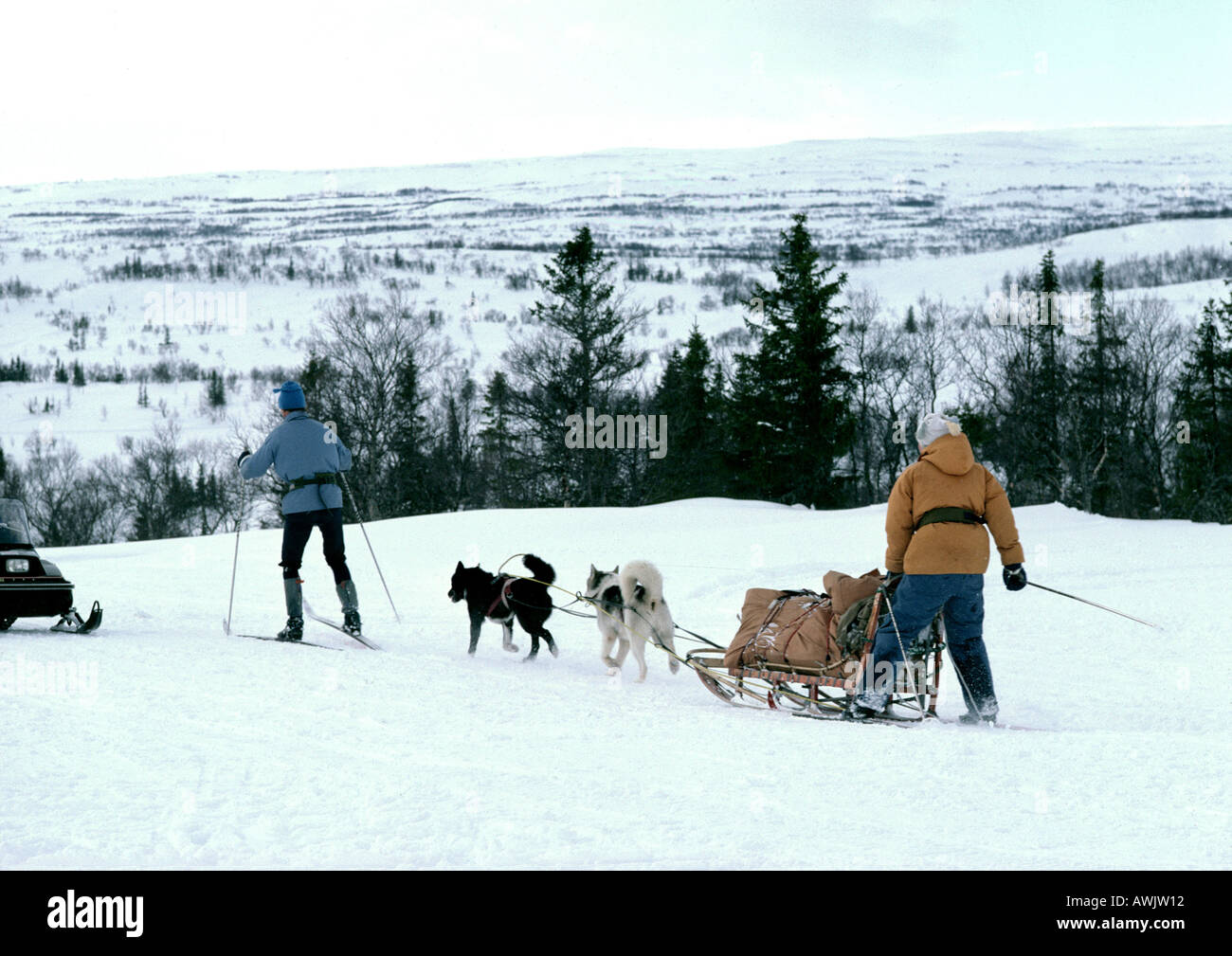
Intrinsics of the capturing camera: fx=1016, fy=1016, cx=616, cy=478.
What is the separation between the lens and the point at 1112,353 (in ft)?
146

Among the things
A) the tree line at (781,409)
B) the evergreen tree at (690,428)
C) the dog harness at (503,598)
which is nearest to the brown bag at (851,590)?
the dog harness at (503,598)

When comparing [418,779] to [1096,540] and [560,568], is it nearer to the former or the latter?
[560,568]

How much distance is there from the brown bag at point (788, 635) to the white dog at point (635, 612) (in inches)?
32.0

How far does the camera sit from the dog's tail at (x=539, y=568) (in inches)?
294

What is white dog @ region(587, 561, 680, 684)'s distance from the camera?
6770mm

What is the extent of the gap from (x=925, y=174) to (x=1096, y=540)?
557 ft

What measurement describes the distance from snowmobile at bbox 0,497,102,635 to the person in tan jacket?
5.64 m

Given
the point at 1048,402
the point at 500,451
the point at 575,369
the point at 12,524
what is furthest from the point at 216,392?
the point at 12,524

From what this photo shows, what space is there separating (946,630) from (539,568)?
313cm

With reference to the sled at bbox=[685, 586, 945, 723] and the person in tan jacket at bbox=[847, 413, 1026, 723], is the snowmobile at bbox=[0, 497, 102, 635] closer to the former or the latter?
the sled at bbox=[685, 586, 945, 723]

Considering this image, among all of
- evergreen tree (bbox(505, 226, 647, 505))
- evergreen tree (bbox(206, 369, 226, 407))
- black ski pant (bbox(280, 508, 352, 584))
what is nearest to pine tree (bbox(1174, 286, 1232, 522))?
evergreen tree (bbox(505, 226, 647, 505))

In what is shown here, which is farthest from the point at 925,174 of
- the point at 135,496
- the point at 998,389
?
the point at 135,496

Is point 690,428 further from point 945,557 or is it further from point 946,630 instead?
point 945,557

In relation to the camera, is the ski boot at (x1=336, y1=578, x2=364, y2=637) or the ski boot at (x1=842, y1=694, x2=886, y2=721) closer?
the ski boot at (x1=842, y1=694, x2=886, y2=721)
